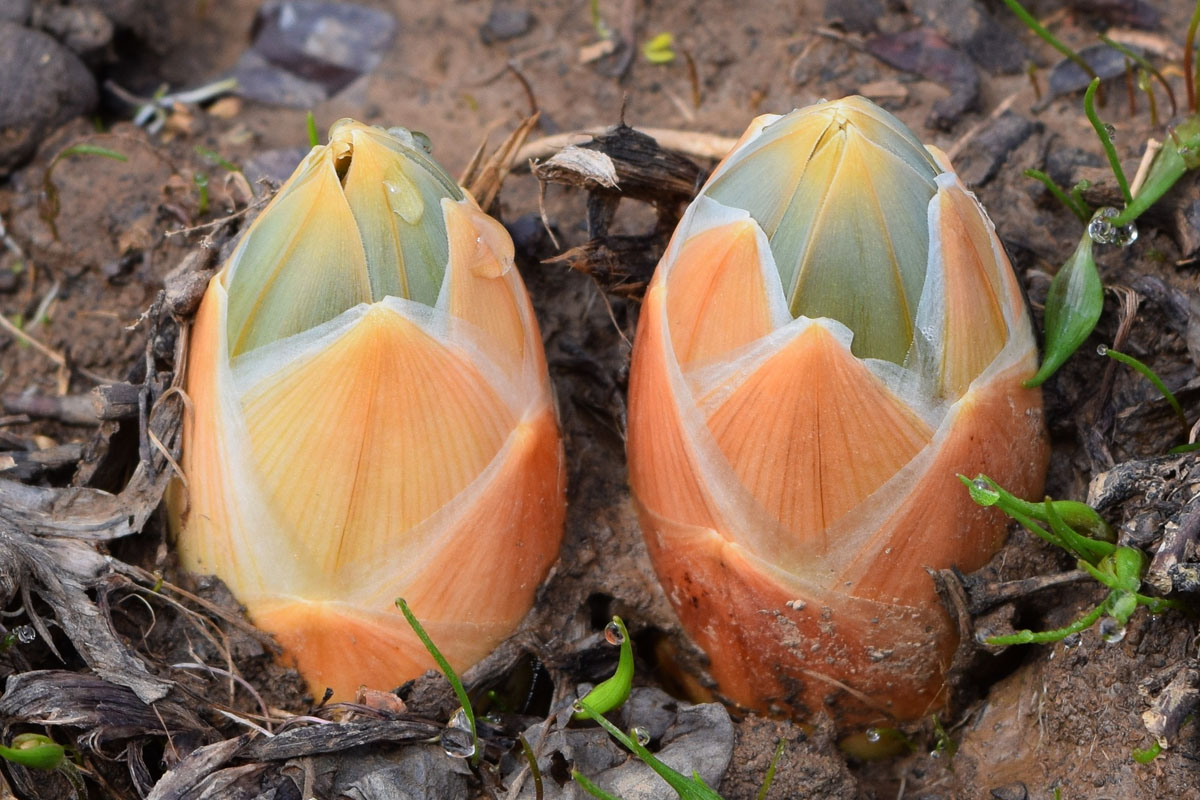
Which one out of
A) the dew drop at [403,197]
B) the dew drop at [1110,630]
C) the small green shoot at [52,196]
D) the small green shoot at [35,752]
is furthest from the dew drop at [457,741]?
the small green shoot at [52,196]

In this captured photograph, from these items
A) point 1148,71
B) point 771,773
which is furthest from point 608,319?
point 1148,71

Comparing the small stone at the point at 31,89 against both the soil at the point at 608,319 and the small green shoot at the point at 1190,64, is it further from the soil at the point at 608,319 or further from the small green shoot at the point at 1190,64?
the small green shoot at the point at 1190,64

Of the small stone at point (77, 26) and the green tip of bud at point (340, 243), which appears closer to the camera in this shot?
the green tip of bud at point (340, 243)

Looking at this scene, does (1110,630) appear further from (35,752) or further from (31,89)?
(31,89)

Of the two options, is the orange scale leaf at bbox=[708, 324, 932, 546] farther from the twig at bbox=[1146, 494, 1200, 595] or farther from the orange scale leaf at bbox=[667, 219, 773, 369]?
the twig at bbox=[1146, 494, 1200, 595]

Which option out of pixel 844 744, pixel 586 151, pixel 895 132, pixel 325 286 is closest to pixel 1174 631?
pixel 844 744

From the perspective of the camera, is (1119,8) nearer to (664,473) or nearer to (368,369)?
(664,473)

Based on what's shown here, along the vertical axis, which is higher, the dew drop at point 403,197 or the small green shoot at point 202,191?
the dew drop at point 403,197

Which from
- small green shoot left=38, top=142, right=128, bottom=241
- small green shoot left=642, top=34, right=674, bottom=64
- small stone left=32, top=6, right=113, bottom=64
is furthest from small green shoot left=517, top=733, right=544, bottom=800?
small stone left=32, top=6, right=113, bottom=64
